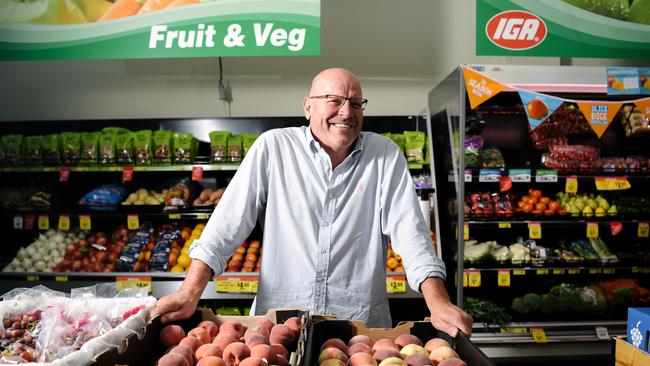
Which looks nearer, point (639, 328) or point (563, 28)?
point (639, 328)

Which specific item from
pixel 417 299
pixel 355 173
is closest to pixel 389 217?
pixel 355 173

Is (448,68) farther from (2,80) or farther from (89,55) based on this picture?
(2,80)

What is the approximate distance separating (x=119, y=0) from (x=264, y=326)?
275 centimetres

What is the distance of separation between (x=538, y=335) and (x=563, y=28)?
2236 millimetres

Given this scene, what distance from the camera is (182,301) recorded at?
5.28ft

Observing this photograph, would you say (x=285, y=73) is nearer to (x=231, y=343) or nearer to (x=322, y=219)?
(x=322, y=219)

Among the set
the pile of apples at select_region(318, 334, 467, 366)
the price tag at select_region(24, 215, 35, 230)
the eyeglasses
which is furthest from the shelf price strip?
the pile of apples at select_region(318, 334, 467, 366)

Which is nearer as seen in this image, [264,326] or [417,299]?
[264,326]

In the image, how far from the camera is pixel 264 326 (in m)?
1.52

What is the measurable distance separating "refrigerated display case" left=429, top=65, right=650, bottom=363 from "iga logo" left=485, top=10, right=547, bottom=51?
0.58 feet

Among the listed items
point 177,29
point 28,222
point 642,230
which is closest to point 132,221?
point 28,222

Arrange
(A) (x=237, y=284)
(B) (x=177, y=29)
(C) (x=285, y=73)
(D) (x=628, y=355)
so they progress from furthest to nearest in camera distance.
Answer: (C) (x=285, y=73) < (A) (x=237, y=284) < (B) (x=177, y=29) < (D) (x=628, y=355)

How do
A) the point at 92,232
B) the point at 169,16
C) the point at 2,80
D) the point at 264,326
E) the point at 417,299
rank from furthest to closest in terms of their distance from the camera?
1. the point at 2,80
2. the point at 92,232
3. the point at 417,299
4. the point at 169,16
5. the point at 264,326

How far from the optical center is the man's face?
2.12m
